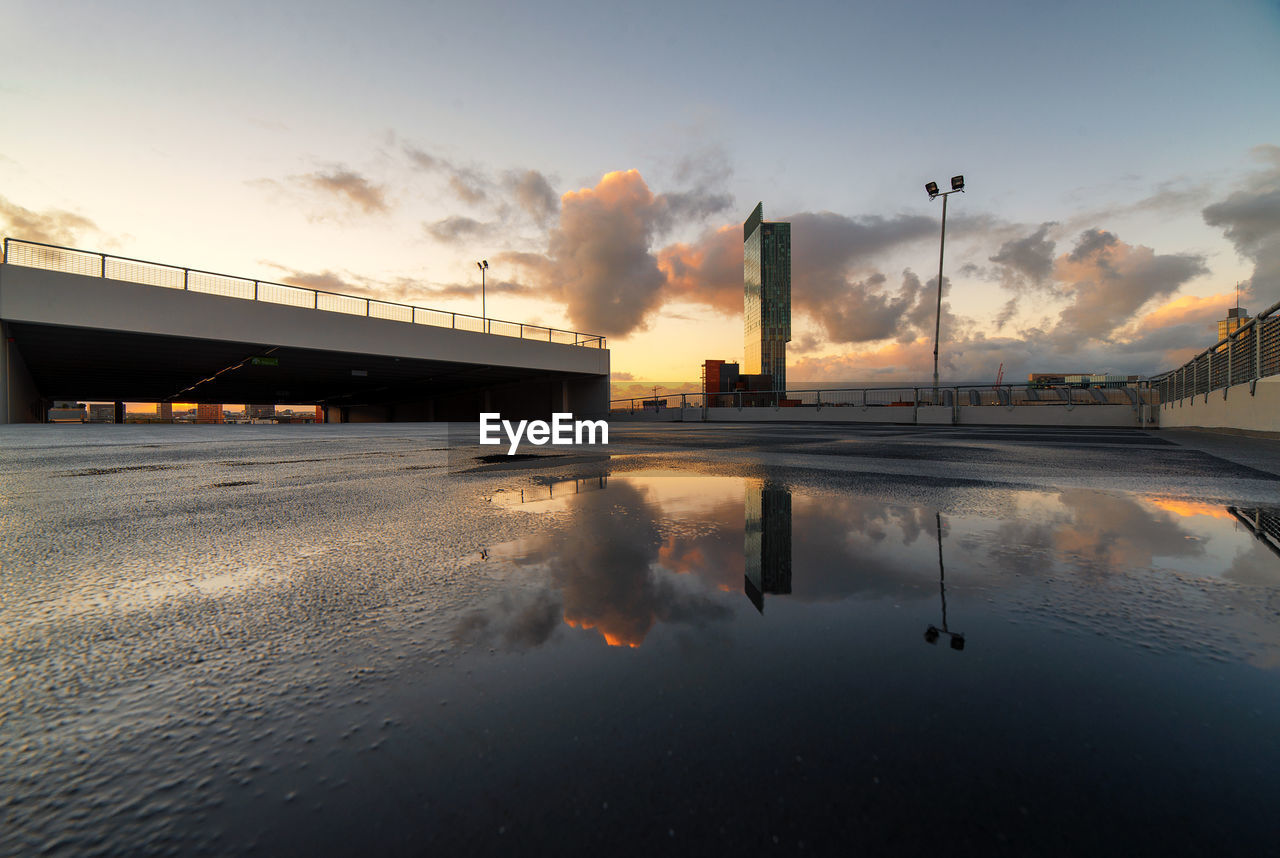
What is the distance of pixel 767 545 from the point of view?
8.64 feet

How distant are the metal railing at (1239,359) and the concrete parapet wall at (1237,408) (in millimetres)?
172

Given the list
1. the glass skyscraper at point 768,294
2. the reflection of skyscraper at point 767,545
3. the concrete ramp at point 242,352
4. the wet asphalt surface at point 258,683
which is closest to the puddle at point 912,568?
the reflection of skyscraper at point 767,545

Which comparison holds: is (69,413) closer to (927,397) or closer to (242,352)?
(242,352)

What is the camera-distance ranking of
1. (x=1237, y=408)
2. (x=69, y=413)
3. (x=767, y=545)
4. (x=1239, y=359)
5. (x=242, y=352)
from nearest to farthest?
(x=767, y=545) → (x=1239, y=359) → (x=1237, y=408) → (x=242, y=352) → (x=69, y=413)

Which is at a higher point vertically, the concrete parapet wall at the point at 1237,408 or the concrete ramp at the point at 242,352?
the concrete ramp at the point at 242,352

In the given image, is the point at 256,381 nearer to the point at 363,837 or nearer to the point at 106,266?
the point at 106,266

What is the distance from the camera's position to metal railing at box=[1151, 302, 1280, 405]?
9797mm

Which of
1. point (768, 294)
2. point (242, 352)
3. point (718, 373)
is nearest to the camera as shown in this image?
point (242, 352)

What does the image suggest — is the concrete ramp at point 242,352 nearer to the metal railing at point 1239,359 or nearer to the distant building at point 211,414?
the metal railing at point 1239,359

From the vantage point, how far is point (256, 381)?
41719mm

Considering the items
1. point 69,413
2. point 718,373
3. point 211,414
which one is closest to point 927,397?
point 69,413

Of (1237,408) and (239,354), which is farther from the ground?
(239,354)

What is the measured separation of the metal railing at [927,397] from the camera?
19.8 meters

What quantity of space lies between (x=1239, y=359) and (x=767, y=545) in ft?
50.3
